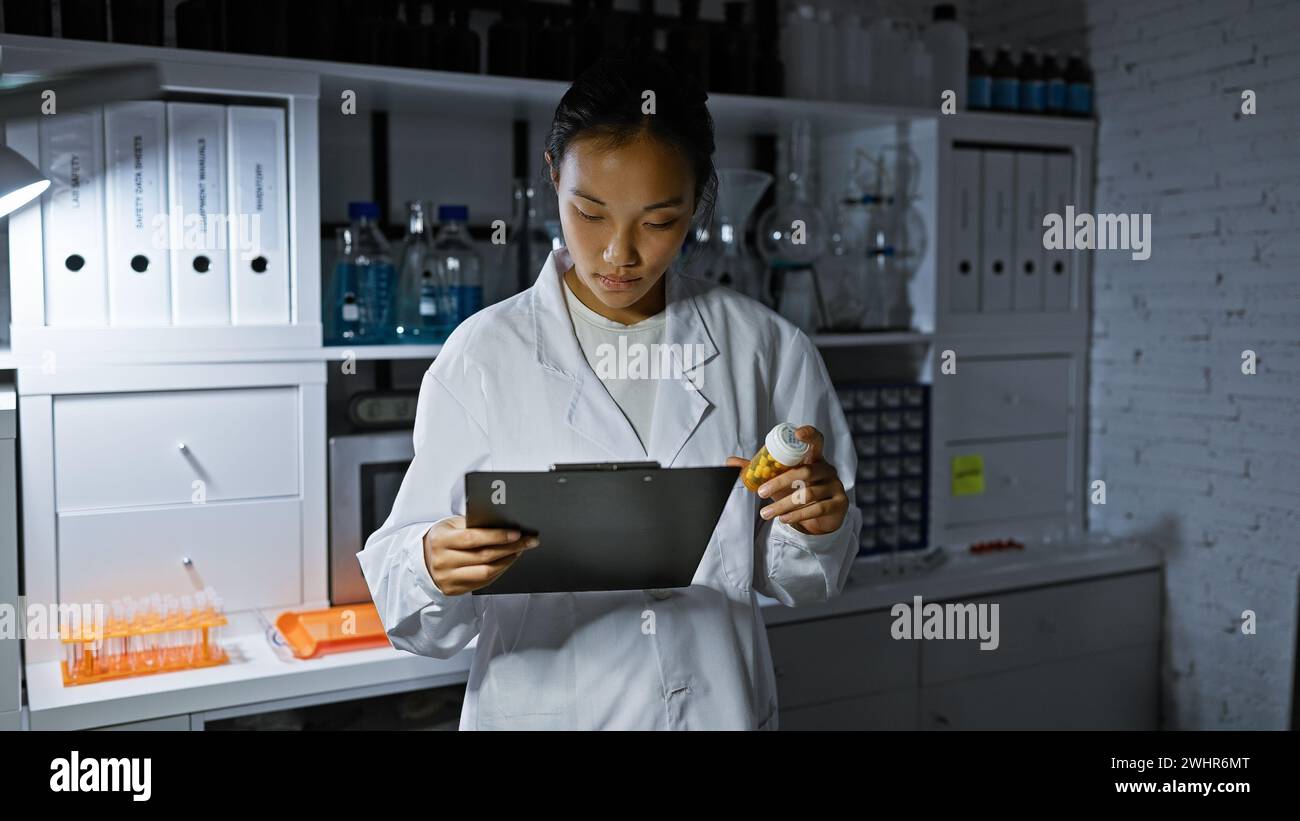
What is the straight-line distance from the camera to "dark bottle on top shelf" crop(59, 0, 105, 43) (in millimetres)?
1922

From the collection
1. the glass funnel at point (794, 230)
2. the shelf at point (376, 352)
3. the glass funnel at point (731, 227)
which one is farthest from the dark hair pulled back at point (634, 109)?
the glass funnel at point (794, 230)

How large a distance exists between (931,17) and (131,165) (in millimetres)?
2101

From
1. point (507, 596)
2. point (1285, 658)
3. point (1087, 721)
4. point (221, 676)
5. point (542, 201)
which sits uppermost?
point (542, 201)

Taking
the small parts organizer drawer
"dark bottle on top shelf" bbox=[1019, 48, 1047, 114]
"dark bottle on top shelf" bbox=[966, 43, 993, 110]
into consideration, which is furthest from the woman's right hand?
"dark bottle on top shelf" bbox=[1019, 48, 1047, 114]

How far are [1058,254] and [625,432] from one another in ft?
6.08

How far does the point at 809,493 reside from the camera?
4.32 feet

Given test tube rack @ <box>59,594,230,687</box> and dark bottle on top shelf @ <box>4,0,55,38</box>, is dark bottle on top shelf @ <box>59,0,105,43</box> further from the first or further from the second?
test tube rack @ <box>59,594,230,687</box>

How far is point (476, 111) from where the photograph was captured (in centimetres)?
247

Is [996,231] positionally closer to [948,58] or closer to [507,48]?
[948,58]
